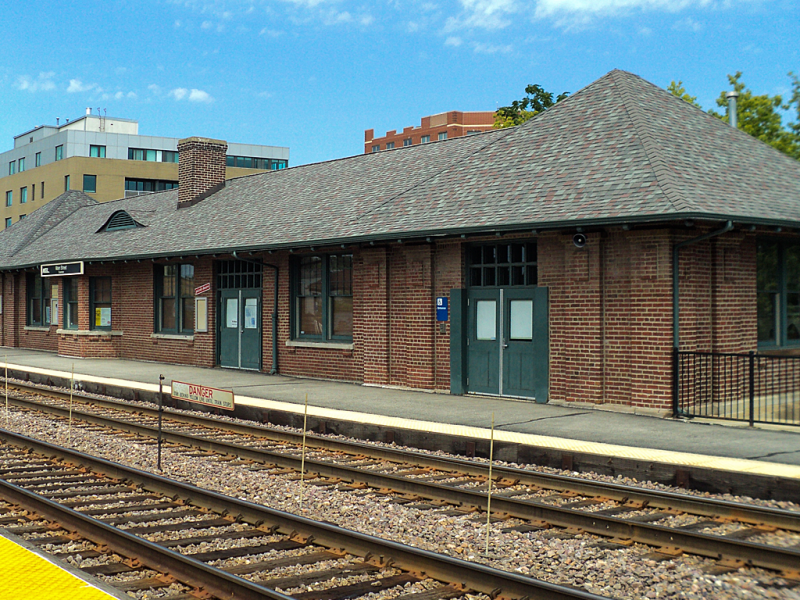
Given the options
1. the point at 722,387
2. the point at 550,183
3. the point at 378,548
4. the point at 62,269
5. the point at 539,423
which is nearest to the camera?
the point at 378,548

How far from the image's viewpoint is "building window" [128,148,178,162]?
84.8 meters

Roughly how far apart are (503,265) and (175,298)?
41.9 feet

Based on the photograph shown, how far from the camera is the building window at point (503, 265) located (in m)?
15.2

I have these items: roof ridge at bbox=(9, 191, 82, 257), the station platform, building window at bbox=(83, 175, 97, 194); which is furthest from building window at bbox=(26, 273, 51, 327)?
building window at bbox=(83, 175, 97, 194)

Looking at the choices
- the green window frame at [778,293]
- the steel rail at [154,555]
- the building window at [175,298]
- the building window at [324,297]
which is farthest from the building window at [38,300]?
the green window frame at [778,293]

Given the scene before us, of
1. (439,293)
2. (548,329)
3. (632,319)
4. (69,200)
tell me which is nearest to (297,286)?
(439,293)

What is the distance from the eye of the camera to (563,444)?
10.5 meters

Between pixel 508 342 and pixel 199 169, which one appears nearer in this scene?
pixel 508 342

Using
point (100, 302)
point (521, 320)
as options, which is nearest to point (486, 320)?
point (521, 320)

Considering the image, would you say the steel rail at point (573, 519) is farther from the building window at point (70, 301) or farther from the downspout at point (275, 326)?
the building window at point (70, 301)

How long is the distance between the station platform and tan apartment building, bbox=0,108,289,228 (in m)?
60.3

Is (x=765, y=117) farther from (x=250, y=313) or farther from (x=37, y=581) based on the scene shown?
(x=37, y=581)

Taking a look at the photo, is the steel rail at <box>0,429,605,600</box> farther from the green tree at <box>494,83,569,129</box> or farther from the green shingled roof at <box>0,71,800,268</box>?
the green tree at <box>494,83,569,129</box>

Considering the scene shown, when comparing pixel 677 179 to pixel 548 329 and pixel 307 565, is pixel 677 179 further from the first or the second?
pixel 307 565
